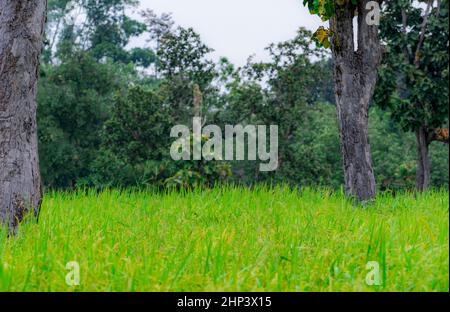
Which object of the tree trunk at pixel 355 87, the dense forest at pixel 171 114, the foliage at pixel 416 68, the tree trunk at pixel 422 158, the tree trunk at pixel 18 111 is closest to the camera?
the tree trunk at pixel 18 111

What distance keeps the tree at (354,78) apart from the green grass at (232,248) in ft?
4.39

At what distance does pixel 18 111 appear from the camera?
6219mm

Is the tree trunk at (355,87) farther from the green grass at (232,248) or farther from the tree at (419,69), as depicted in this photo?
the tree at (419,69)

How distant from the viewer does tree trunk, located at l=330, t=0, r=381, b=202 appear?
328 inches

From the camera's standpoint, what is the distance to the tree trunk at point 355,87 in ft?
27.3

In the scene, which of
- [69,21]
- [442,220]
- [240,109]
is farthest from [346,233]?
[69,21]

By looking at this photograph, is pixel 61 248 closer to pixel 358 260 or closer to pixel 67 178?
pixel 358 260

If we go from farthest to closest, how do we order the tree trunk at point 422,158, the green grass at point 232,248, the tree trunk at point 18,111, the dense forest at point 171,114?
the dense forest at point 171,114, the tree trunk at point 422,158, the tree trunk at point 18,111, the green grass at point 232,248

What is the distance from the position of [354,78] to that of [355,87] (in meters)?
0.14

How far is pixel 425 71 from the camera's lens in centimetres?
2142

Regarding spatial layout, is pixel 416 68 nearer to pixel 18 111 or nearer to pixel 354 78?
pixel 354 78

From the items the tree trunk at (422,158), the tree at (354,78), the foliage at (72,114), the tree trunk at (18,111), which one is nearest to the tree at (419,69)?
the tree trunk at (422,158)

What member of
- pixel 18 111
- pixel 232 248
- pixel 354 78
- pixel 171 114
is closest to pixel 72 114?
pixel 171 114
